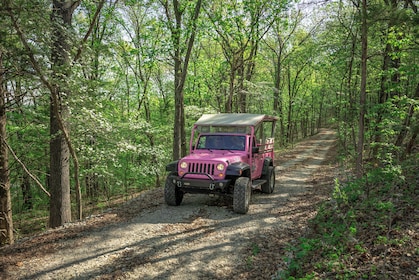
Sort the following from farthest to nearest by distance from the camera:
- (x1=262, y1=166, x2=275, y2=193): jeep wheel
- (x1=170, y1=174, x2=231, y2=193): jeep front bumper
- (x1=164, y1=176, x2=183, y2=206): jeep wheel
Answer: (x1=262, y1=166, x2=275, y2=193): jeep wheel, (x1=164, y1=176, x2=183, y2=206): jeep wheel, (x1=170, y1=174, x2=231, y2=193): jeep front bumper

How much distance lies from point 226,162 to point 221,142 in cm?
125

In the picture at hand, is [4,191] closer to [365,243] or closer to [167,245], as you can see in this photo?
[167,245]

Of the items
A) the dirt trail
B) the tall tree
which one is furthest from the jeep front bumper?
the tall tree

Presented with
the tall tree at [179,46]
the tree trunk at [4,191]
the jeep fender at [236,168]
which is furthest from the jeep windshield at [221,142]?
the tree trunk at [4,191]

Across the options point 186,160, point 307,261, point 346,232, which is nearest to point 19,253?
point 186,160

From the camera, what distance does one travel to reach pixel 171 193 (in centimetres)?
723

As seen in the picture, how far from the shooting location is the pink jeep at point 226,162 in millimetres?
6555

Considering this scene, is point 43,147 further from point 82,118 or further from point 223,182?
point 223,182

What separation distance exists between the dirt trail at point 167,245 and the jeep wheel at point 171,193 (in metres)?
0.18

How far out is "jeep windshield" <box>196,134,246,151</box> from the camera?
25.2ft

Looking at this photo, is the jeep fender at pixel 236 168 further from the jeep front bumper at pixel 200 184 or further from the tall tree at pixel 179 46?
the tall tree at pixel 179 46

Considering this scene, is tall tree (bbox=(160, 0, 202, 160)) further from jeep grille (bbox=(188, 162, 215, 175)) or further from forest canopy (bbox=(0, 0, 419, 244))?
jeep grille (bbox=(188, 162, 215, 175))

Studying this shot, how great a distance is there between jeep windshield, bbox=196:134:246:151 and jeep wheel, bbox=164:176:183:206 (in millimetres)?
1370

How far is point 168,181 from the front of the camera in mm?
7133
